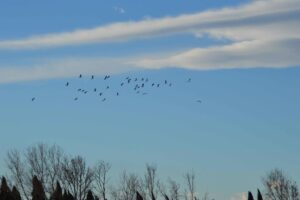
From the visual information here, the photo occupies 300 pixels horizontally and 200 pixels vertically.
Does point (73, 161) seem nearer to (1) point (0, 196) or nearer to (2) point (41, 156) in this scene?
(2) point (41, 156)

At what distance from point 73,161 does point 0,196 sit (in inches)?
1974

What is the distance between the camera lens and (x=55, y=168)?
96250 mm

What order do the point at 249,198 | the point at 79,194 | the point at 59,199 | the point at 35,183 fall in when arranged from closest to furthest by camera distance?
the point at 249,198
the point at 59,199
the point at 35,183
the point at 79,194

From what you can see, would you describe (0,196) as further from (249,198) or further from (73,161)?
(73,161)

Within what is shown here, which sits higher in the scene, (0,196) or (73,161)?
(73,161)

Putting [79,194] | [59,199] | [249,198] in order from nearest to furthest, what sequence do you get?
1. [249,198]
2. [59,199]
3. [79,194]

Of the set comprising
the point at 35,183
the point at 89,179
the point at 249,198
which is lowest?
the point at 249,198

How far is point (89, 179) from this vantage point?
97.2 metres

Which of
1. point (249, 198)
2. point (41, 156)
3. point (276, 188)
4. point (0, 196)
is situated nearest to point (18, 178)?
point (41, 156)

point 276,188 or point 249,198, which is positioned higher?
point 276,188

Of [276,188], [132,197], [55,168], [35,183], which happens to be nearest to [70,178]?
[55,168]

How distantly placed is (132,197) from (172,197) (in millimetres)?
6452

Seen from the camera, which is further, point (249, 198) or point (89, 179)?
point (89, 179)

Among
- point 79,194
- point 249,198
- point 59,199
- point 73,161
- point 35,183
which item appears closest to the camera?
point 249,198
